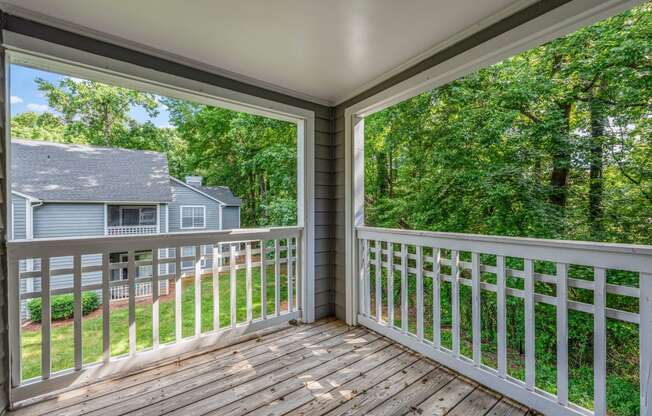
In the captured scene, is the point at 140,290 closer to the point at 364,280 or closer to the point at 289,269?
the point at 289,269

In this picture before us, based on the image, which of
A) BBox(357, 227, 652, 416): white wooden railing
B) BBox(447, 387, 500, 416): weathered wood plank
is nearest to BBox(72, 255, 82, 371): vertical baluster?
BBox(357, 227, 652, 416): white wooden railing

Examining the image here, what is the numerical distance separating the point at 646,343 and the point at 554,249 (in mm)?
531

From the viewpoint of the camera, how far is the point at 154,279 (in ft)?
7.13

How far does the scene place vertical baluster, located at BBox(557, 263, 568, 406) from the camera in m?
1.52

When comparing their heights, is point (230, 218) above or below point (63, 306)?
above

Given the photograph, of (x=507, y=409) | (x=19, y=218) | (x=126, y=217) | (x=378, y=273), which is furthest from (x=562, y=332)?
(x=19, y=218)

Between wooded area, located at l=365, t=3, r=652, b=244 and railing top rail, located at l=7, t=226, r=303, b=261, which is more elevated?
wooded area, located at l=365, t=3, r=652, b=244

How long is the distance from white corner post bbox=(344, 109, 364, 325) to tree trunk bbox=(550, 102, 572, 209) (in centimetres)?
185

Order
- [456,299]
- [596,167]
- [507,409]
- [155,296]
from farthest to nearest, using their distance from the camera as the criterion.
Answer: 1. [596,167]
2. [155,296]
3. [456,299]
4. [507,409]

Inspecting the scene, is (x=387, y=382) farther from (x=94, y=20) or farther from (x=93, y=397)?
(x=94, y=20)

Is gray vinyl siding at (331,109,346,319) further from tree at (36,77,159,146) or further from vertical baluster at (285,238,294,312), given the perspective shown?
tree at (36,77,159,146)

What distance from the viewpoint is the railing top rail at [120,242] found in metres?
1.71

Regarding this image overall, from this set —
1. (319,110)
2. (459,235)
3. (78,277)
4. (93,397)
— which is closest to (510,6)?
(459,235)

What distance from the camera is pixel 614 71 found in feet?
7.50
